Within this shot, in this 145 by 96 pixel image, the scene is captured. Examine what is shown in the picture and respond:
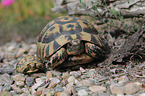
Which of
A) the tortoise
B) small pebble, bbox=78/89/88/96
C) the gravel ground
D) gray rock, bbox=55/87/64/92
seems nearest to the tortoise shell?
the tortoise

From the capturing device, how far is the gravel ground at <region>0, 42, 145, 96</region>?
174 centimetres

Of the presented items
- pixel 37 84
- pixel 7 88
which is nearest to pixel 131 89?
pixel 37 84

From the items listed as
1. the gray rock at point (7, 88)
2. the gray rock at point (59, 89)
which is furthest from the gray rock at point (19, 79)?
the gray rock at point (59, 89)

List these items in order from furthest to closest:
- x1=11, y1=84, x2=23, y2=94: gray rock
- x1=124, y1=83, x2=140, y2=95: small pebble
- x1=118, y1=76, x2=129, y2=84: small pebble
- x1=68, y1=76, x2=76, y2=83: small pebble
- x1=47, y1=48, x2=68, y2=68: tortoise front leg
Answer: x1=47, y1=48, x2=68, y2=68: tortoise front leg < x1=68, y1=76, x2=76, y2=83: small pebble < x1=11, y1=84, x2=23, y2=94: gray rock < x1=118, y1=76, x2=129, y2=84: small pebble < x1=124, y1=83, x2=140, y2=95: small pebble

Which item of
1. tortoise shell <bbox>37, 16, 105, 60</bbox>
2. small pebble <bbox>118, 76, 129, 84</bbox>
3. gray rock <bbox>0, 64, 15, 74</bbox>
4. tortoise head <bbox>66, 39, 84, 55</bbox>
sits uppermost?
tortoise shell <bbox>37, 16, 105, 60</bbox>

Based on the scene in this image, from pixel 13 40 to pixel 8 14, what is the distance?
152 centimetres

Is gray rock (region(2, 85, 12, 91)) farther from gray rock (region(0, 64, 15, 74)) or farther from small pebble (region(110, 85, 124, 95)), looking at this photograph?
small pebble (region(110, 85, 124, 95))

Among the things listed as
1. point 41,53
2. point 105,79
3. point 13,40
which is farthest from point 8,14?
point 105,79

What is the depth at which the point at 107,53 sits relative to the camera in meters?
2.56

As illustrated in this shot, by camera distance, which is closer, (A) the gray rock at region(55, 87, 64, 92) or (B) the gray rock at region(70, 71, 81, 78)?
(A) the gray rock at region(55, 87, 64, 92)

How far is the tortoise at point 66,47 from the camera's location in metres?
2.22

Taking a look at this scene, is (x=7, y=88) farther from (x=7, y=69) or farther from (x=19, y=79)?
(x=7, y=69)

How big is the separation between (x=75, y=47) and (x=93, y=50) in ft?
0.90

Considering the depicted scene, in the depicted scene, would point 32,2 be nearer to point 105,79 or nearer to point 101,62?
point 101,62
